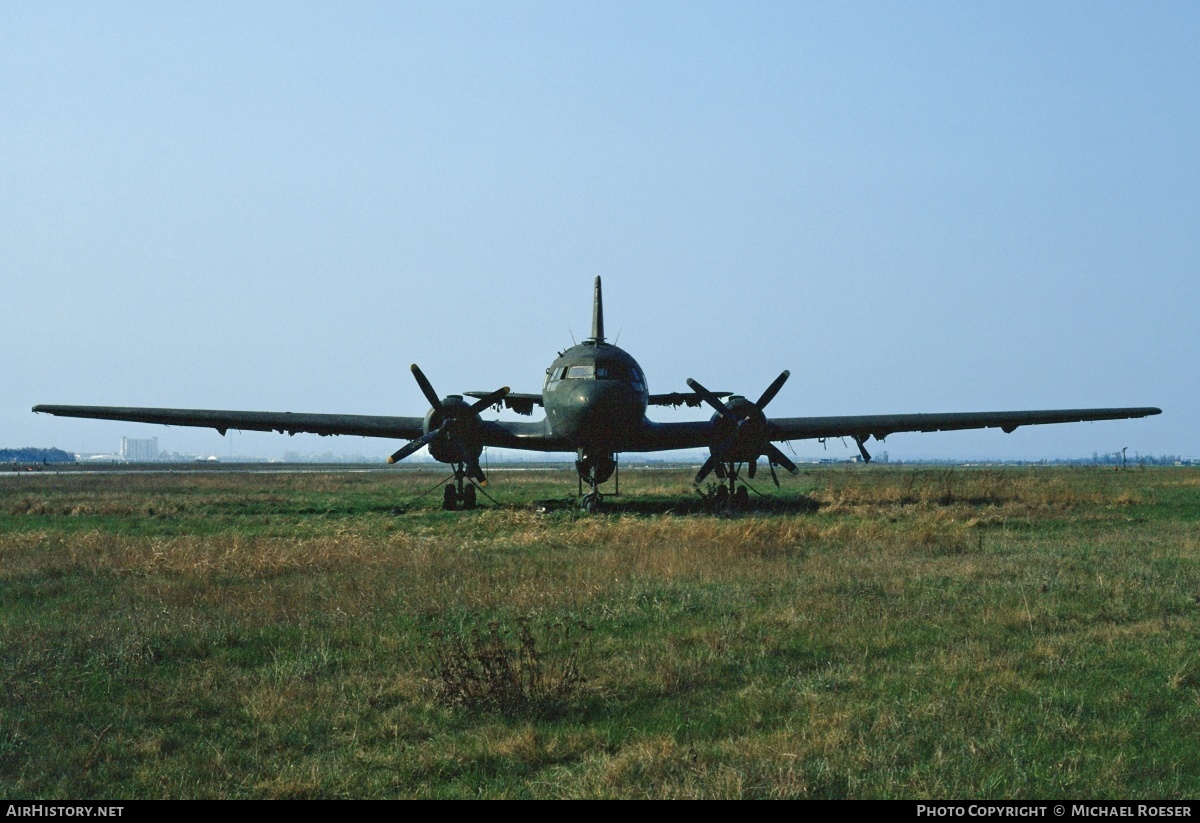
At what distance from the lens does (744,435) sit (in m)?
25.8

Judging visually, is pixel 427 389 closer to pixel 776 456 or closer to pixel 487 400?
pixel 487 400

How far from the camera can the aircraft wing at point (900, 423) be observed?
95.9 ft

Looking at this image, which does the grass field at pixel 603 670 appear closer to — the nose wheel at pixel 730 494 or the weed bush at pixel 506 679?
the weed bush at pixel 506 679

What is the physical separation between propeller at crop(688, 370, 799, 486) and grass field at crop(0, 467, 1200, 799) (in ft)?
29.9

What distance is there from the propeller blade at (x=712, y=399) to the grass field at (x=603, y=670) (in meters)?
9.81

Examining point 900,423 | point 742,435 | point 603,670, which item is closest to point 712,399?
point 742,435

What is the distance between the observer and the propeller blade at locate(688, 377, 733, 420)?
2638 cm

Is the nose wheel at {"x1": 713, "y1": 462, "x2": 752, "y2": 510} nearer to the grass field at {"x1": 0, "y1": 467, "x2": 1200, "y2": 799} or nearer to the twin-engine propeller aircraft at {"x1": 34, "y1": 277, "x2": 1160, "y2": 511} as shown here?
the twin-engine propeller aircraft at {"x1": 34, "y1": 277, "x2": 1160, "y2": 511}

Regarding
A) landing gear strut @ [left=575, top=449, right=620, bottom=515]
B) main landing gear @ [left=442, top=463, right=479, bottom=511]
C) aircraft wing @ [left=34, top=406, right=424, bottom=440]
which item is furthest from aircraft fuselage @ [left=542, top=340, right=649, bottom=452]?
aircraft wing @ [left=34, top=406, right=424, bottom=440]

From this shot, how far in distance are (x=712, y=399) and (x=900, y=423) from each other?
6.93m

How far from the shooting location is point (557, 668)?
797cm
